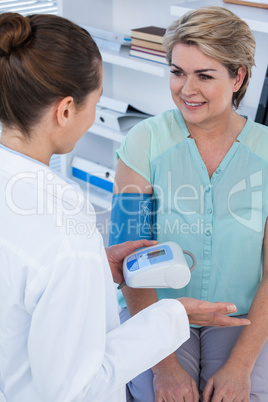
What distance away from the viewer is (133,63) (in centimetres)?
226

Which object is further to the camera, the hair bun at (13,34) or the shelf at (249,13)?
the shelf at (249,13)

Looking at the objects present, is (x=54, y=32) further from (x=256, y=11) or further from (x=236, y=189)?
(x=256, y=11)

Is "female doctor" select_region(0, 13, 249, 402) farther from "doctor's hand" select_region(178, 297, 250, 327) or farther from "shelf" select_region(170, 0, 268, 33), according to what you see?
"shelf" select_region(170, 0, 268, 33)

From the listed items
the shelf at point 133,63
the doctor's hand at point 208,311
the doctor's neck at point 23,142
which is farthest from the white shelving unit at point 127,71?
the doctor's neck at point 23,142

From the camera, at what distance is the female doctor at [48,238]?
2.84 ft

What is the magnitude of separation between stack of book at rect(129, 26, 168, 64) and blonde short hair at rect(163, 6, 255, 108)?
0.72m

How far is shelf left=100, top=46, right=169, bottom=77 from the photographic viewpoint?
217cm

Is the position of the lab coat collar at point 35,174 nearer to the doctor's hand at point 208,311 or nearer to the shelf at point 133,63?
the doctor's hand at point 208,311

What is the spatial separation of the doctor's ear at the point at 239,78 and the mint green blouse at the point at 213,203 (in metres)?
0.11

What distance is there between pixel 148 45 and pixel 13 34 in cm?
142

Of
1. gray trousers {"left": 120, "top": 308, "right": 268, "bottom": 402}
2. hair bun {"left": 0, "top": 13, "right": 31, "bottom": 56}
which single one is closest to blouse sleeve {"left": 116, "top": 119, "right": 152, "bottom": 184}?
gray trousers {"left": 120, "top": 308, "right": 268, "bottom": 402}

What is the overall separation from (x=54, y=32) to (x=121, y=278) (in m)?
0.76

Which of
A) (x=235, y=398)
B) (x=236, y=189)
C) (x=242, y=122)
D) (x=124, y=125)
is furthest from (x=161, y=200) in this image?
(x=124, y=125)

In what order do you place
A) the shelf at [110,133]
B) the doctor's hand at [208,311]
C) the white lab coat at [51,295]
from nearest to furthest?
the white lab coat at [51,295] → the doctor's hand at [208,311] → the shelf at [110,133]
